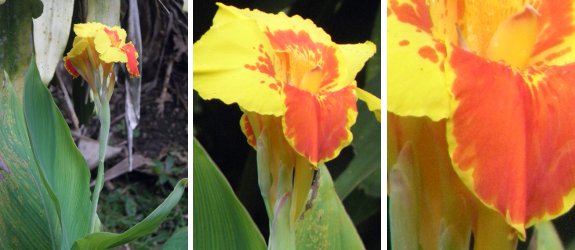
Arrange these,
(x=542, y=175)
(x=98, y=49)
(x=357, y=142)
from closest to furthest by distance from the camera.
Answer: (x=542, y=175)
(x=357, y=142)
(x=98, y=49)

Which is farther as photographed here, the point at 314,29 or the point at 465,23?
the point at 314,29

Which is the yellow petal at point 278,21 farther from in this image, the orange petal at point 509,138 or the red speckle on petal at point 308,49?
the orange petal at point 509,138


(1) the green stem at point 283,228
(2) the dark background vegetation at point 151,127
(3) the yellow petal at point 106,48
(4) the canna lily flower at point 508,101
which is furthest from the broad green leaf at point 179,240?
(4) the canna lily flower at point 508,101

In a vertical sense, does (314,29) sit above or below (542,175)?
above

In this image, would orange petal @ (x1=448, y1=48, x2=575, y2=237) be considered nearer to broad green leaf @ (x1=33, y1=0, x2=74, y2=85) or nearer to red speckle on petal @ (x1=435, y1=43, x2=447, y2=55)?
red speckle on petal @ (x1=435, y1=43, x2=447, y2=55)

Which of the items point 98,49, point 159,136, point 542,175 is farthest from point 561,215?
point 98,49

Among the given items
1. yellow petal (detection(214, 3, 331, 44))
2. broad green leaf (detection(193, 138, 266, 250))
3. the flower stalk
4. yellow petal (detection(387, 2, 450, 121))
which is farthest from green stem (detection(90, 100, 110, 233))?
yellow petal (detection(387, 2, 450, 121))

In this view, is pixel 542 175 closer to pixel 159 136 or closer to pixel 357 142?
pixel 357 142

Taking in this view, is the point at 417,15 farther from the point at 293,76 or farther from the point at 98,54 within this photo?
the point at 98,54
